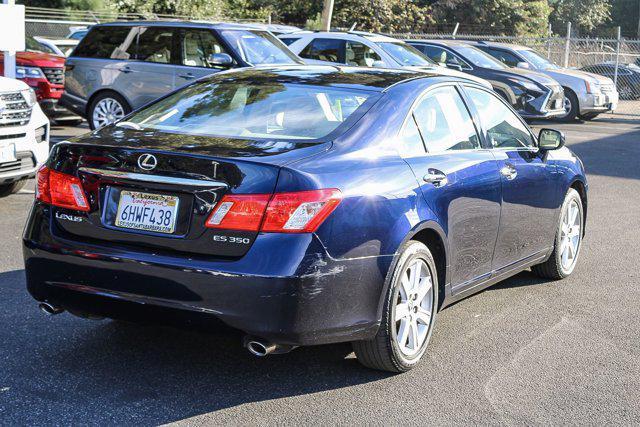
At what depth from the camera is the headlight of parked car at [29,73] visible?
16.0 metres

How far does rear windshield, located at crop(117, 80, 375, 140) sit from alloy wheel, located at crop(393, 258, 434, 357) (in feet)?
2.80

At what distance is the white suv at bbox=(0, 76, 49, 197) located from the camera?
9.11m

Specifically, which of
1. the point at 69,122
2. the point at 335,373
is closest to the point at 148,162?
the point at 335,373

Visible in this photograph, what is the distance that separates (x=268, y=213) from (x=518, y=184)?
2.43 m

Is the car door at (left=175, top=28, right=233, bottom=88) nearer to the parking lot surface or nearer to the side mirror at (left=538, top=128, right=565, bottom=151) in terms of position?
the parking lot surface

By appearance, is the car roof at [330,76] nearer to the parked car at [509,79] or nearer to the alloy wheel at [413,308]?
the alloy wheel at [413,308]

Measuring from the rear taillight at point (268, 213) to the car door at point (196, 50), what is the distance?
10.1 metres

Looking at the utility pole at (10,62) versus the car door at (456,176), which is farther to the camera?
the utility pole at (10,62)

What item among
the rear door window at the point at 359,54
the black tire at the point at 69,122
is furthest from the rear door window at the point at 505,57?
the black tire at the point at 69,122

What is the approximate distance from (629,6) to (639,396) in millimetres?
70437

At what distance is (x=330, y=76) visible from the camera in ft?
18.8

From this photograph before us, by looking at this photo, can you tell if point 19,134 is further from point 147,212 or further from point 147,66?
point 147,66

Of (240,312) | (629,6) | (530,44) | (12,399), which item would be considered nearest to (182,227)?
(240,312)

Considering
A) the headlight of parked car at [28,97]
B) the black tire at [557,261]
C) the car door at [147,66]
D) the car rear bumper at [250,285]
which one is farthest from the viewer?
the car door at [147,66]
